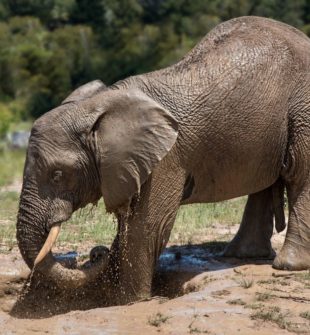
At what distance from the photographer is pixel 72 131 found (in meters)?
7.69

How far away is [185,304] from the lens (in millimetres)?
7402

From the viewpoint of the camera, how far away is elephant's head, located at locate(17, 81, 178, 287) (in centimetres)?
761

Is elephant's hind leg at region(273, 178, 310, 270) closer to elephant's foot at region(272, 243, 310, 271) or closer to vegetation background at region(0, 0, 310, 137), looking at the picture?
elephant's foot at region(272, 243, 310, 271)

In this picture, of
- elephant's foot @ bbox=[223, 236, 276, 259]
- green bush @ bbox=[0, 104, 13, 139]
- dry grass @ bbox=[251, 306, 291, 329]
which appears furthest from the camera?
green bush @ bbox=[0, 104, 13, 139]

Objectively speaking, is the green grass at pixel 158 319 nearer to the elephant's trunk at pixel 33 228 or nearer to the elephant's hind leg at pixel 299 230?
the elephant's trunk at pixel 33 228

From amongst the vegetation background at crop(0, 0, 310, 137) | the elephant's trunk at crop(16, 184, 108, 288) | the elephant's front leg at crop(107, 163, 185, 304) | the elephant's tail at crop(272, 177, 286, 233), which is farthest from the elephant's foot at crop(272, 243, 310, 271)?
the vegetation background at crop(0, 0, 310, 137)

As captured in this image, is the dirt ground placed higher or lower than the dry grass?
lower

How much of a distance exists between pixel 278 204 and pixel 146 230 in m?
1.50

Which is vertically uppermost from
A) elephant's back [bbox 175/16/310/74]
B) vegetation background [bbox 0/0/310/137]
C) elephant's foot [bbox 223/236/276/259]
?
elephant's back [bbox 175/16/310/74]

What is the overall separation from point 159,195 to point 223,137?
2.38 ft

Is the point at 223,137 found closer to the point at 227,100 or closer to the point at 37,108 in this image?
the point at 227,100

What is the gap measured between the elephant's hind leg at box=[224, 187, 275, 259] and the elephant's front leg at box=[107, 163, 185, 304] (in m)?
1.35

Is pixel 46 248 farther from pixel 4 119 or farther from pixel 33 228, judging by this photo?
pixel 4 119

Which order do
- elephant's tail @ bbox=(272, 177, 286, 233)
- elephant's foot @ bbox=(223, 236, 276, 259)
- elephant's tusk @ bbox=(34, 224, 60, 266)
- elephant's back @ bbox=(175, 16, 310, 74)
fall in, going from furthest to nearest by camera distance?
elephant's foot @ bbox=(223, 236, 276, 259) → elephant's tail @ bbox=(272, 177, 286, 233) → elephant's back @ bbox=(175, 16, 310, 74) → elephant's tusk @ bbox=(34, 224, 60, 266)
